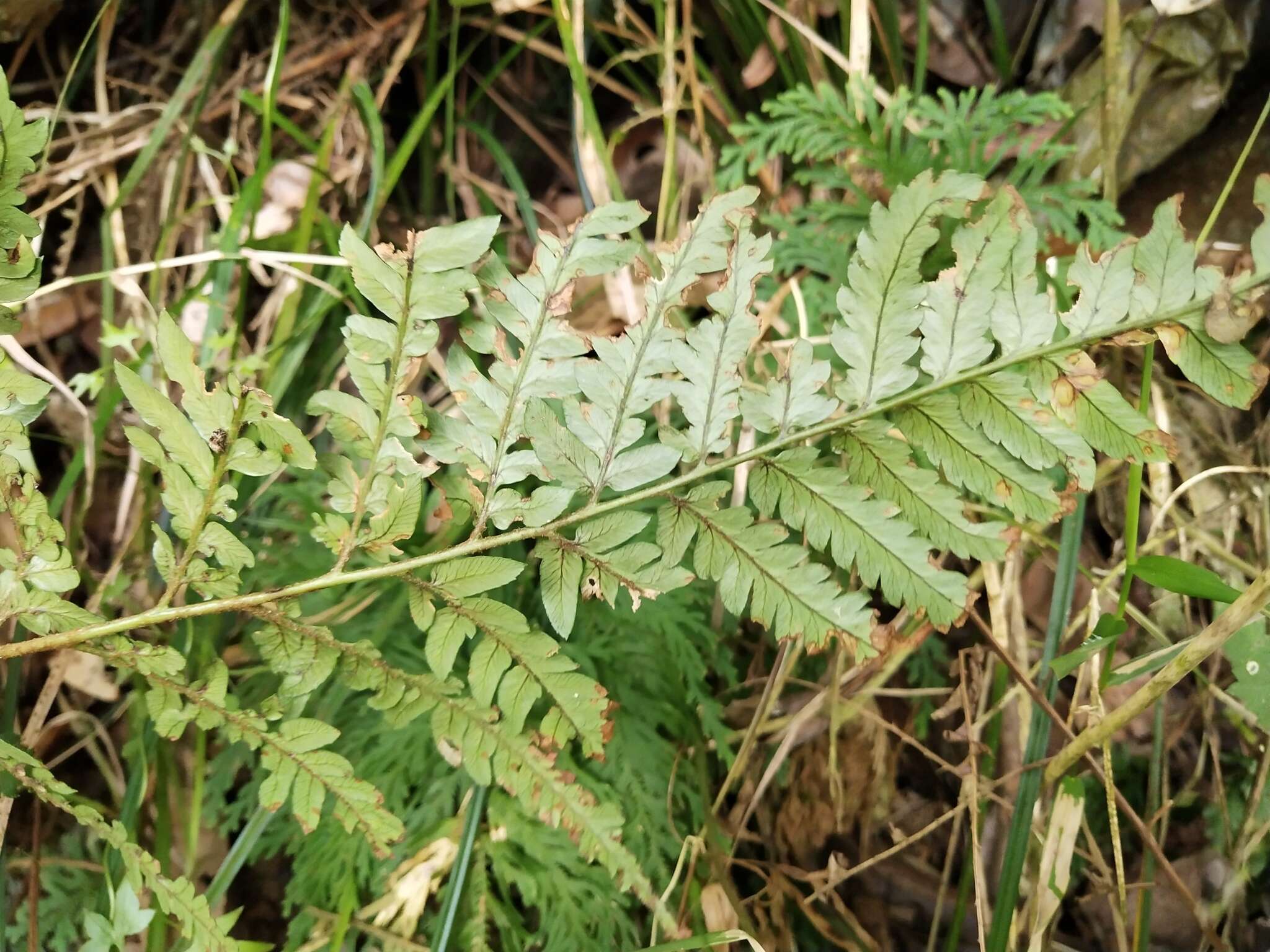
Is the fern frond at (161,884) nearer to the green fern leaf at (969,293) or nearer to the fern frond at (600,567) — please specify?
the fern frond at (600,567)

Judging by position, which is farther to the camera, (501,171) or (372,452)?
(501,171)

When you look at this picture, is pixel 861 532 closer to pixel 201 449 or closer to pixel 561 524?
pixel 561 524

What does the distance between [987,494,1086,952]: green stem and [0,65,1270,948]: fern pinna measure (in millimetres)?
376

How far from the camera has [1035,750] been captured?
107cm

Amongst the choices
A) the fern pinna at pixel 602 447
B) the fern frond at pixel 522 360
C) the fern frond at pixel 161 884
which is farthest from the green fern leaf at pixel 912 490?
the fern frond at pixel 161 884

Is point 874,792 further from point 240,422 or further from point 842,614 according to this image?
point 240,422

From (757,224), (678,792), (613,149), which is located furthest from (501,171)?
(678,792)

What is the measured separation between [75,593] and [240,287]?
1.98 feet

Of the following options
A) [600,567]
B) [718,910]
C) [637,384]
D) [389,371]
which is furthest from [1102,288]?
[718,910]

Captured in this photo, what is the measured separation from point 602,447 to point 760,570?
0.61 ft

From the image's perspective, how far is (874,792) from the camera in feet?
4.02

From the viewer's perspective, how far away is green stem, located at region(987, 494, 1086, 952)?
1.00 meters

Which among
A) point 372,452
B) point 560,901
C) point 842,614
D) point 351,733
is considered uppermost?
point 372,452

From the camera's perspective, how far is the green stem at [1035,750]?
3.27 feet
